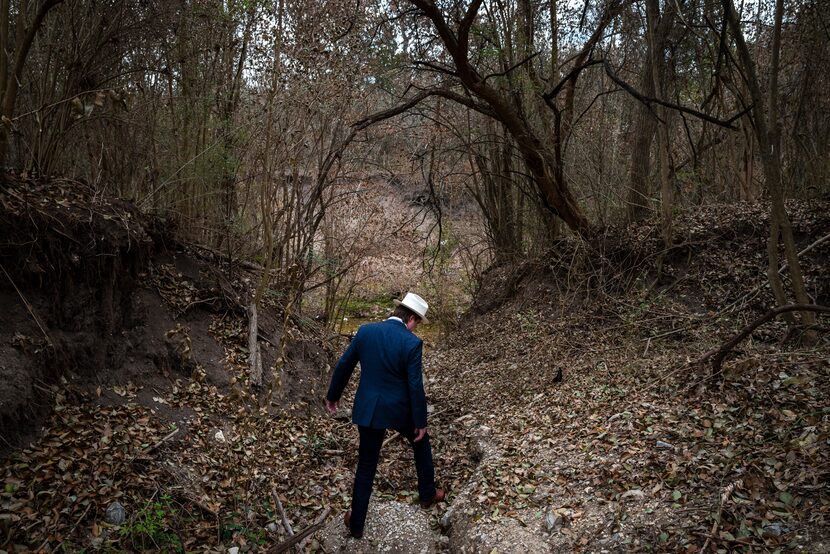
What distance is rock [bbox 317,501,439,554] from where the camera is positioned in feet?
15.8

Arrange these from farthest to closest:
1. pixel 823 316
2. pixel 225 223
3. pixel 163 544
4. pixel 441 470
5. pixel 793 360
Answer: pixel 225 223 < pixel 823 316 < pixel 441 470 < pixel 793 360 < pixel 163 544

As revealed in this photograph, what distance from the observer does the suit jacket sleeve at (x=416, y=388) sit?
4.92m

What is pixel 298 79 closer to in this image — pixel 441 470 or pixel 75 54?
pixel 75 54

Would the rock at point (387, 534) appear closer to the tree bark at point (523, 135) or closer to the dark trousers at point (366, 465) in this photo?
the dark trousers at point (366, 465)

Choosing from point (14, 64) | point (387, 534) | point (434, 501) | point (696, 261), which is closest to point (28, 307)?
point (14, 64)

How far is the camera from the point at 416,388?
491 centimetres

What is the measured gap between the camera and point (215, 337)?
7.17 m

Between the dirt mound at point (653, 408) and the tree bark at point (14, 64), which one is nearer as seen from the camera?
the dirt mound at point (653, 408)

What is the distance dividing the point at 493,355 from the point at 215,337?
4692mm

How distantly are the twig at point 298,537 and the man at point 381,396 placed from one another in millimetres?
237

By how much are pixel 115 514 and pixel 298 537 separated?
53.5 inches

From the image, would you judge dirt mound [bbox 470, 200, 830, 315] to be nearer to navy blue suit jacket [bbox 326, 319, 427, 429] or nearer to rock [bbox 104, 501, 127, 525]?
navy blue suit jacket [bbox 326, 319, 427, 429]

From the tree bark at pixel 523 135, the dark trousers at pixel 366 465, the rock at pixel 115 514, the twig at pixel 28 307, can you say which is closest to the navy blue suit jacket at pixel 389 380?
the dark trousers at pixel 366 465

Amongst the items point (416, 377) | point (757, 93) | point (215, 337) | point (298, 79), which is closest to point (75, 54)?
point (298, 79)
